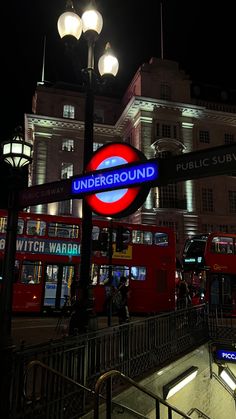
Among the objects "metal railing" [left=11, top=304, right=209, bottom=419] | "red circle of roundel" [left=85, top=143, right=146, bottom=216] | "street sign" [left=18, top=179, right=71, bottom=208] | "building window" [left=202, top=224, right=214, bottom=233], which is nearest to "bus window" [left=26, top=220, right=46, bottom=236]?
"metal railing" [left=11, top=304, right=209, bottom=419]

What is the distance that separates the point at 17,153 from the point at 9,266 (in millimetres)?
1928

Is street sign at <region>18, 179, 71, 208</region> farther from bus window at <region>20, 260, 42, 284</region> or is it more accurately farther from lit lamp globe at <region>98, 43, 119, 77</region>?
bus window at <region>20, 260, 42, 284</region>

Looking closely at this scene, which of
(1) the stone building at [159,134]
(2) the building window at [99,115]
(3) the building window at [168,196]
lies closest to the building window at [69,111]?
(1) the stone building at [159,134]

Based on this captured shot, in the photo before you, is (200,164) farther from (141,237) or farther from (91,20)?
(141,237)

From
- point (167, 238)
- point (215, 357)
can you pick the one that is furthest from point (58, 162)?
point (215, 357)

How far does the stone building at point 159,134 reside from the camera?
3356 centimetres

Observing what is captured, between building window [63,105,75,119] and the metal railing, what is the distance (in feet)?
102

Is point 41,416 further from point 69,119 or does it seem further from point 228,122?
point 228,122

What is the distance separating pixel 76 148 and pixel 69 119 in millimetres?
2888

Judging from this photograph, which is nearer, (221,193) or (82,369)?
(82,369)

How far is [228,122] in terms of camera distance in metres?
37.5

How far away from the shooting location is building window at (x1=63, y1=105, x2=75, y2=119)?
126ft

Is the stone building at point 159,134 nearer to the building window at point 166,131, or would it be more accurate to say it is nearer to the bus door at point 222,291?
the building window at point 166,131

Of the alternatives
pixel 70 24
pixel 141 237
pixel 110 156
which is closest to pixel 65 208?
pixel 141 237
